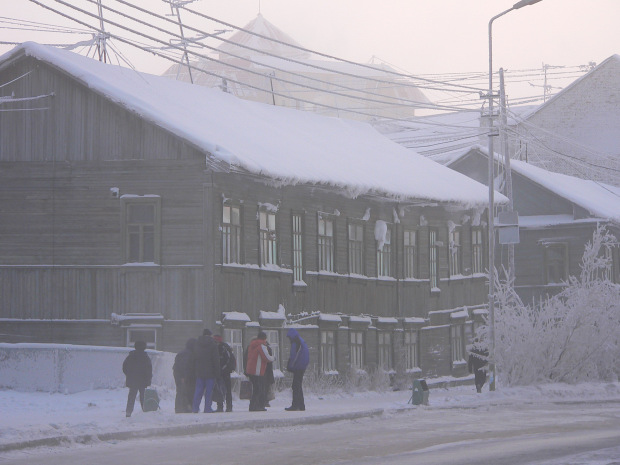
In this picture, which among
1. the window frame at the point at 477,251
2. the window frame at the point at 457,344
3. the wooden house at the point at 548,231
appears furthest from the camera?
the wooden house at the point at 548,231

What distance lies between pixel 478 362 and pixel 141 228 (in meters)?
9.65

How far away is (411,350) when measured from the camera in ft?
129

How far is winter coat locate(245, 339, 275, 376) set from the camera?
23.6m

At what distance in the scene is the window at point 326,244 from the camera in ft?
115

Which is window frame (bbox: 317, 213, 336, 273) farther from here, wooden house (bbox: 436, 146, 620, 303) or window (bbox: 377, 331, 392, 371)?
wooden house (bbox: 436, 146, 620, 303)

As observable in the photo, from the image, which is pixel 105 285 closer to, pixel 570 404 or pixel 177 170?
pixel 177 170

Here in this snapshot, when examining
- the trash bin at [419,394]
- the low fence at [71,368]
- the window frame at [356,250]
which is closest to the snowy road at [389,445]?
the trash bin at [419,394]

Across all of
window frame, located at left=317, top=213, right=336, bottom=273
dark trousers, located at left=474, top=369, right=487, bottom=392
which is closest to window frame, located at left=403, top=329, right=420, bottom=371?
window frame, located at left=317, top=213, right=336, bottom=273

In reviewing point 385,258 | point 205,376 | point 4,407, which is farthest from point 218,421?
point 385,258

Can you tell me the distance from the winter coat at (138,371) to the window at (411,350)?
1777 centimetres

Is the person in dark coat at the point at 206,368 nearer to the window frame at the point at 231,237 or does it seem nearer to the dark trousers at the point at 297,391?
the dark trousers at the point at 297,391

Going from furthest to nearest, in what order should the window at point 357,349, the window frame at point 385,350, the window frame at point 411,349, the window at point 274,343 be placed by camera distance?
1. the window frame at point 411,349
2. the window frame at point 385,350
3. the window at point 357,349
4. the window at point 274,343

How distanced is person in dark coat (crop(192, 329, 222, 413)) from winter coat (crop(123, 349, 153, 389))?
3.45 feet

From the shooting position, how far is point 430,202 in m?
39.3
